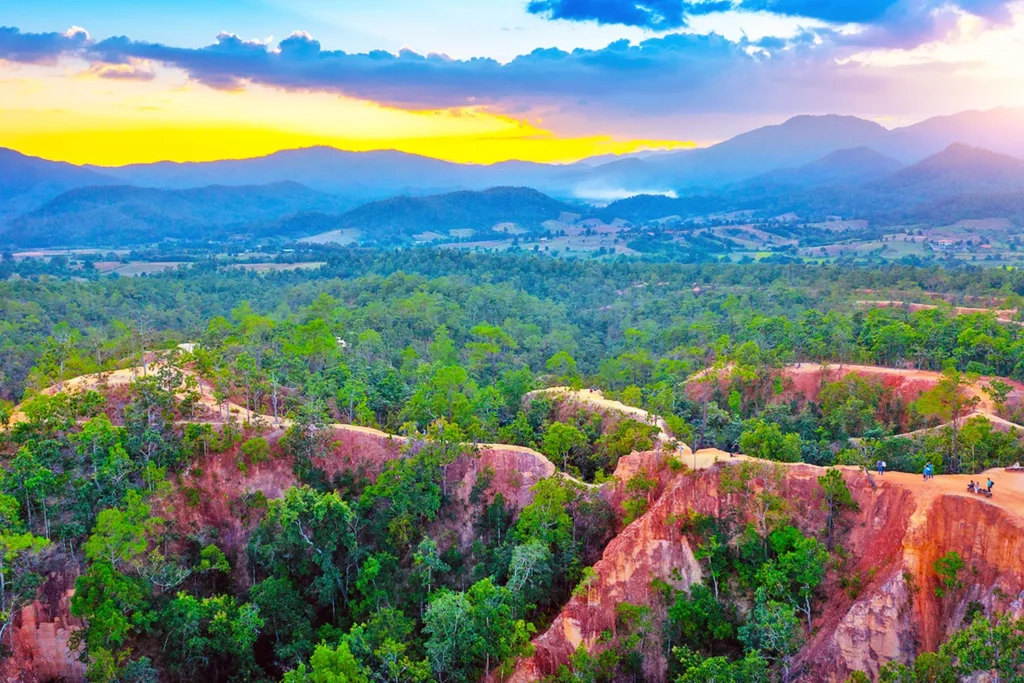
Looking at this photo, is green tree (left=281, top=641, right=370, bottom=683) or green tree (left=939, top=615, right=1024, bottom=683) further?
green tree (left=281, top=641, right=370, bottom=683)

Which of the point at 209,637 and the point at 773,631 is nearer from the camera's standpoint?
the point at 773,631

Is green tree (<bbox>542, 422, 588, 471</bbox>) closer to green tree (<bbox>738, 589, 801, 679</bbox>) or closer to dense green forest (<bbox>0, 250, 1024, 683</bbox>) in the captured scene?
dense green forest (<bbox>0, 250, 1024, 683</bbox>)

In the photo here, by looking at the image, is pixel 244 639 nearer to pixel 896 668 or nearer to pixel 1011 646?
pixel 896 668

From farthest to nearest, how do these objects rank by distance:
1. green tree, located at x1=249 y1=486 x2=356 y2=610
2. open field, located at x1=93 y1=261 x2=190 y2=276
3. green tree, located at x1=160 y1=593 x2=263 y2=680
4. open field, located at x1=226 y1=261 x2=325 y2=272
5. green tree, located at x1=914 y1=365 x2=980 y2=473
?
1. open field, located at x1=93 y1=261 x2=190 y2=276
2. open field, located at x1=226 y1=261 x2=325 y2=272
3. green tree, located at x1=914 y1=365 x2=980 y2=473
4. green tree, located at x1=249 y1=486 x2=356 y2=610
5. green tree, located at x1=160 y1=593 x2=263 y2=680

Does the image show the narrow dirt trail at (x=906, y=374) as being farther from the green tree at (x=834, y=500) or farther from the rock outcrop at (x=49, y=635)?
the rock outcrop at (x=49, y=635)

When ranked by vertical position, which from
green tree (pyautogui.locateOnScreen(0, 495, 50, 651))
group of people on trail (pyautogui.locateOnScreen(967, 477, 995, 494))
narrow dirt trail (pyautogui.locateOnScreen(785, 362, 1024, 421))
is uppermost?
group of people on trail (pyautogui.locateOnScreen(967, 477, 995, 494))

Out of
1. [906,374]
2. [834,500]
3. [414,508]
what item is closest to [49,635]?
[414,508]

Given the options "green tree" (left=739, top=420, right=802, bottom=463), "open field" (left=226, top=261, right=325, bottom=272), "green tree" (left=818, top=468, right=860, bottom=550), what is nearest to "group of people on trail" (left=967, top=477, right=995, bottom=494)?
"green tree" (left=818, top=468, right=860, bottom=550)

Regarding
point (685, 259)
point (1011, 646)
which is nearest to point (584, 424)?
point (1011, 646)

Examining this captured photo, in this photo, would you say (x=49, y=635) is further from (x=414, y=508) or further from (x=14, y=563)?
(x=414, y=508)

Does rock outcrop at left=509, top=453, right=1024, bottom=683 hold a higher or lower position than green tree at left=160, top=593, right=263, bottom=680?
higher

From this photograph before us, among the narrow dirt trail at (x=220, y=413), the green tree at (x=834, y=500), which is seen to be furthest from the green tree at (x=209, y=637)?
the green tree at (x=834, y=500)
